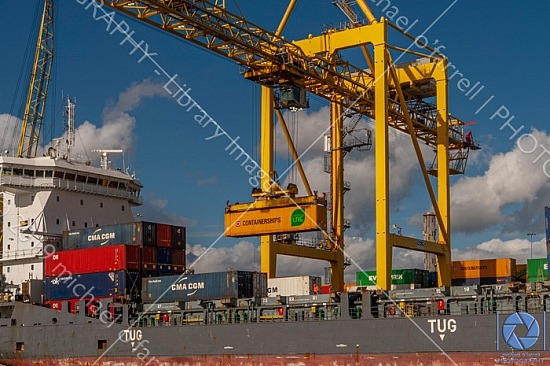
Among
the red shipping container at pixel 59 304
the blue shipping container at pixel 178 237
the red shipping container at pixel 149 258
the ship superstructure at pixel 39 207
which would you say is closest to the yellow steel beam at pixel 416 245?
the blue shipping container at pixel 178 237

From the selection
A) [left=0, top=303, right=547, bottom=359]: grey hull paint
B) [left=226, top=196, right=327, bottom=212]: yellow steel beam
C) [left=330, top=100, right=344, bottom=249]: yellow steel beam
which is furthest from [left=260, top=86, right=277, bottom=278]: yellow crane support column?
[left=0, top=303, right=547, bottom=359]: grey hull paint

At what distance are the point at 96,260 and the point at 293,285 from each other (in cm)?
1083

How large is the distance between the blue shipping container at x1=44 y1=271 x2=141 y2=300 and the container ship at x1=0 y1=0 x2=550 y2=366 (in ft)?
0.25

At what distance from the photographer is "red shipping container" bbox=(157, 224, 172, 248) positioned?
43875 millimetres

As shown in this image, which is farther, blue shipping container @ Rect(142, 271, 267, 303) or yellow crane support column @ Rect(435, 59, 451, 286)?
yellow crane support column @ Rect(435, 59, 451, 286)

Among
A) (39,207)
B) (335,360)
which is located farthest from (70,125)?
(335,360)

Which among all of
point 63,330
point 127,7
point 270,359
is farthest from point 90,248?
point 127,7

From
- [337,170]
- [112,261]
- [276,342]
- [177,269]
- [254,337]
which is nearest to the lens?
[276,342]

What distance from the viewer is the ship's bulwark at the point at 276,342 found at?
106ft

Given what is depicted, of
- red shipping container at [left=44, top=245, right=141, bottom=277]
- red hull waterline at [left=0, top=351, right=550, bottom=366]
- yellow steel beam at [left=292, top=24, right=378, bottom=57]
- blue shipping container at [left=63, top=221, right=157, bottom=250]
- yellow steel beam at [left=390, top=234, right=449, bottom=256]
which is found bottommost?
red hull waterline at [left=0, top=351, right=550, bottom=366]

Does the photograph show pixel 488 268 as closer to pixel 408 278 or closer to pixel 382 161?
pixel 408 278

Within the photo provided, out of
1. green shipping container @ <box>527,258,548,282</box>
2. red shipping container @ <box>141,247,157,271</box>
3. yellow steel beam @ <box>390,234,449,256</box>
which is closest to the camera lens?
green shipping container @ <box>527,258,548,282</box>

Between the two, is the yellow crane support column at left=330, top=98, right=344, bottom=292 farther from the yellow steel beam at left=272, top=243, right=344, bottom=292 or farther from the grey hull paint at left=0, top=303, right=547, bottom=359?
the grey hull paint at left=0, top=303, right=547, bottom=359

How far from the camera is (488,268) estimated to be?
4716 centimetres
